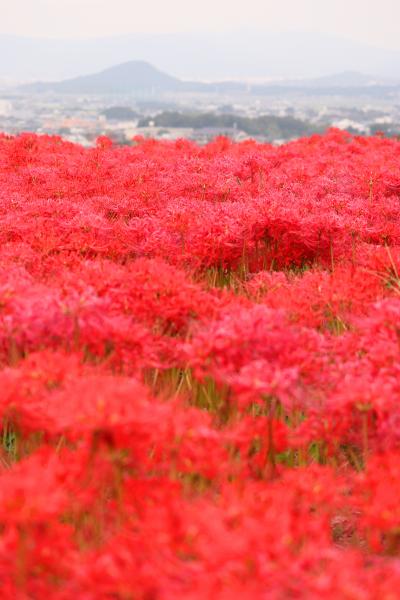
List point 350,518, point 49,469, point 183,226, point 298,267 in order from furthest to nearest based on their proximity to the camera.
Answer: point 298,267 → point 183,226 → point 350,518 → point 49,469

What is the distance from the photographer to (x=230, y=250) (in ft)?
18.3

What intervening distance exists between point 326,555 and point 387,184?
6384mm

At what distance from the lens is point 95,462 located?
2467 mm

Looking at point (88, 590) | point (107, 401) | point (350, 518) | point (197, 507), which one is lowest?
point (350, 518)

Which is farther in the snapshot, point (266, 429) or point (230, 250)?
point (230, 250)

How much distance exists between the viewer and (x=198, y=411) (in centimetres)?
290

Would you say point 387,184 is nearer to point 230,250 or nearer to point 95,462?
point 230,250

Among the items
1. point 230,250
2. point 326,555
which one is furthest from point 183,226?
point 326,555

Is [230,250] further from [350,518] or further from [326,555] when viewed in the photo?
[326,555]

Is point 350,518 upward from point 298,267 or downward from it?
downward

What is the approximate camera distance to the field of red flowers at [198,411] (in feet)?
6.98

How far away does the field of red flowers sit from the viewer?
6.98 ft

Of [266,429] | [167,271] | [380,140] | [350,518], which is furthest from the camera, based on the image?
[380,140]

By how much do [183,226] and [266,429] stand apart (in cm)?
262
